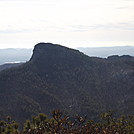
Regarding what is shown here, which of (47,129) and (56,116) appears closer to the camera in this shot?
(56,116)

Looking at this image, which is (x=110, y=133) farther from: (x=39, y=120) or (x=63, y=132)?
(x=39, y=120)

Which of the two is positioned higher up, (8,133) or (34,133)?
(34,133)

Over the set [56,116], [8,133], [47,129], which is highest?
[56,116]

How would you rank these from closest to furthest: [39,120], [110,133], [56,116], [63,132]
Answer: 1. [56,116]
2. [63,132]
3. [110,133]
4. [39,120]

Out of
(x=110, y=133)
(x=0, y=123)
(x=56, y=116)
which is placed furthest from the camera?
(x=0, y=123)

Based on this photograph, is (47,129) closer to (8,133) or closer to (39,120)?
(39,120)

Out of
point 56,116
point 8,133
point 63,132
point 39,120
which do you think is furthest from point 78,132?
point 8,133

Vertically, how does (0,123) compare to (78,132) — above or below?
below

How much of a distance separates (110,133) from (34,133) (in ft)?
40.5

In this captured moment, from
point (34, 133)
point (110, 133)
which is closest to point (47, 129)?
point (34, 133)

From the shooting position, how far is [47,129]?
147 feet

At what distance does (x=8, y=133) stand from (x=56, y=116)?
62.8ft

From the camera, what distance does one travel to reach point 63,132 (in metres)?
40.9

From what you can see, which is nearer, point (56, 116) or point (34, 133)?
point (56, 116)
